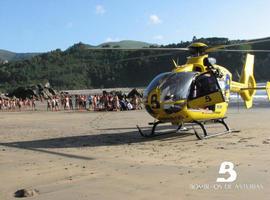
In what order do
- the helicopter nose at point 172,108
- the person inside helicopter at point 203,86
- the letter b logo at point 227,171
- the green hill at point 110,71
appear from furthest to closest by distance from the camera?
the green hill at point 110,71 → the person inside helicopter at point 203,86 → the helicopter nose at point 172,108 → the letter b logo at point 227,171

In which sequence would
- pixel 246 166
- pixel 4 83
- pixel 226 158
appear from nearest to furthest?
1. pixel 246 166
2. pixel 226 158
3. pixel 4 83

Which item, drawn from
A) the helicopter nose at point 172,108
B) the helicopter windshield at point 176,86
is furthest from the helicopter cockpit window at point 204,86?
the helicopter nose at point 172,108

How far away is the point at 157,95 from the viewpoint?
15148 millimetres

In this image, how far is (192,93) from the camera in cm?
1595

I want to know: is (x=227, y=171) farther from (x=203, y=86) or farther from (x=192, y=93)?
(x=203, y=86)

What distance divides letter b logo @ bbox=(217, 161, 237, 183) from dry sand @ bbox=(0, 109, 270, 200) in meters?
0.13

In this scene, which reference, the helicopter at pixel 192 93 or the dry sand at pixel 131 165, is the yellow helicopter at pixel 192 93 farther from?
the dry sand at pixel 131 165

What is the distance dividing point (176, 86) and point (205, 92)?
1528 millimetres

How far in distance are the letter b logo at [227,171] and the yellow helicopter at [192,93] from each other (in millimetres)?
4724

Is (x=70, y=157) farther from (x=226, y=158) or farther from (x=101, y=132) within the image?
(x=101, y=132)

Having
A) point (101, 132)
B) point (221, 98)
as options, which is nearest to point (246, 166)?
point (221, 98)

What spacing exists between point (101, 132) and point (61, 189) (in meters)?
10.7

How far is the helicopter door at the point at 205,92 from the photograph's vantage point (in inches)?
632

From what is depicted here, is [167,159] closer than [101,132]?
Yes
